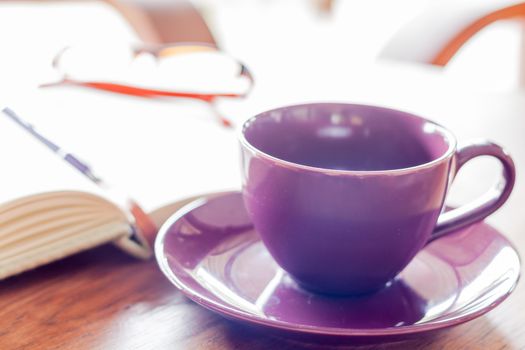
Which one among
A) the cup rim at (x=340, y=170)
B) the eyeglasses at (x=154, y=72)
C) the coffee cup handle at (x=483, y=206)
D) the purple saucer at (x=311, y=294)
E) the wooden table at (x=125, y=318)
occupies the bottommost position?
the wooden table at (x=125, y=318)

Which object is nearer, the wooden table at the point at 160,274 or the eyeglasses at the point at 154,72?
the wooden table at the point at 160,274

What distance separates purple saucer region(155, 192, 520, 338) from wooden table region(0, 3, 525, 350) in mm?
17

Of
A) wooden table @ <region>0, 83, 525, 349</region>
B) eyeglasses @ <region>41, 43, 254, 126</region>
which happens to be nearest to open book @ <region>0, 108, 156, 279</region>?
wooden table @ <region>0, 83, 525, 349</region>

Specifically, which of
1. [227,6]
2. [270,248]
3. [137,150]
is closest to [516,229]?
[270,248]

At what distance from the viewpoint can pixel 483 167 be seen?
668 mm

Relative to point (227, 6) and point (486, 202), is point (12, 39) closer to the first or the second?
point (486, 202)

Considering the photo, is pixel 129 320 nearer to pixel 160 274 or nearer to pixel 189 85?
pixel 160 274

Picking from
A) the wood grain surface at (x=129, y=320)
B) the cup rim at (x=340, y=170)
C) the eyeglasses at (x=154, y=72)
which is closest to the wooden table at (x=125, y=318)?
the wood grain surface at (x=129, y=320)

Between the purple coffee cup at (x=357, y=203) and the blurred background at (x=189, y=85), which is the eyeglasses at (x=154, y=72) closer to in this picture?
the blurred background at (x=189, y=85)

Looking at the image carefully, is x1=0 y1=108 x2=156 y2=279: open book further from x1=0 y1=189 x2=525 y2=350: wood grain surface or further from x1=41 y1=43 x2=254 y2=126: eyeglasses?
x1=41 y1=43 x2=254 y2=126: eyeglasses

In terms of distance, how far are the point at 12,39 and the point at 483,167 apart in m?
0.81

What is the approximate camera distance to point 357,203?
365 mm

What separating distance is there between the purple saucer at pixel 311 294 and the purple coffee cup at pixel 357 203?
0.05 ft

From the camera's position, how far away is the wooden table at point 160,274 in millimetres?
395
